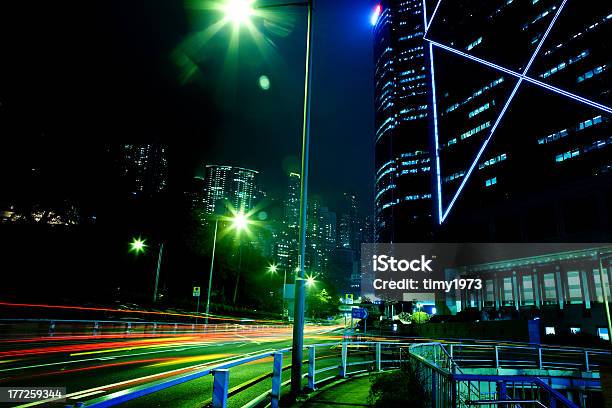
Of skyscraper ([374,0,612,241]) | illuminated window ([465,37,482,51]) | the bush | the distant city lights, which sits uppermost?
the distant city lights

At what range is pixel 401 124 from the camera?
162875 mm

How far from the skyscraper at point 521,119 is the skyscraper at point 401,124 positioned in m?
46.7

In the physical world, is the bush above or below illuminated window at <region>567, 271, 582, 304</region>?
below

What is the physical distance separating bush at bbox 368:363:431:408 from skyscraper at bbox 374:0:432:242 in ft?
426

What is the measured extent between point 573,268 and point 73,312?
5707 centimetres

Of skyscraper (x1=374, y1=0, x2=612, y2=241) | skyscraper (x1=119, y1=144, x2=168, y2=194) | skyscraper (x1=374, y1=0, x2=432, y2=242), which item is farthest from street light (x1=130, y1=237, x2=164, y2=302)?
skyscraper (x1=374, y1=0, x2=432, y2=242)

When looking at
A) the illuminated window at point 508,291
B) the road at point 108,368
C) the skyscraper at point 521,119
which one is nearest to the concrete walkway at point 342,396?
the road at point 108,368

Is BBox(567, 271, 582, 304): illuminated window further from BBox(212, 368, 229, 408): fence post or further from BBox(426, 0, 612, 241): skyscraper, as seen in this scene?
BBox(212, 368, 229, 408): fence post

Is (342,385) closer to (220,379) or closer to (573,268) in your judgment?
(220,379)

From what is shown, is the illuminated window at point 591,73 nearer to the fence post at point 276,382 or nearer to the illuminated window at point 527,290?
the illuminated window at point 527,290

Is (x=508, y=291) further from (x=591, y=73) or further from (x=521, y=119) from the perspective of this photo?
(x=591, y=73)

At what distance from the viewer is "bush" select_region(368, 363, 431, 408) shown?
22.4ft

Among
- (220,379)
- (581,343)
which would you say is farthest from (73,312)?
(581,343)

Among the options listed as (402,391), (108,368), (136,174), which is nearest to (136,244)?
(136,174)
